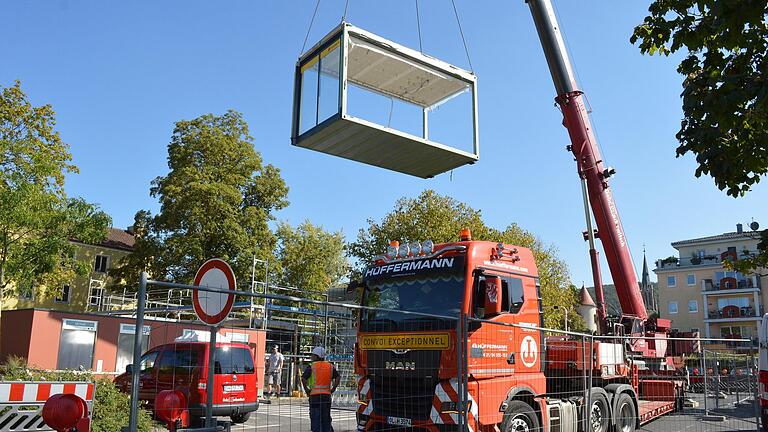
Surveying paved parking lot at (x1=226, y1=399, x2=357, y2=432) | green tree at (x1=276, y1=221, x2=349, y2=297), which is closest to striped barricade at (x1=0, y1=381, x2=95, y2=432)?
paved parking lot at (x1=226, y1=399, x2=357, y2=432)

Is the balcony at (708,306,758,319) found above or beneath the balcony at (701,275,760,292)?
beneath

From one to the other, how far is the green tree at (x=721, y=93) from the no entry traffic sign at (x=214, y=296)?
5.19 m

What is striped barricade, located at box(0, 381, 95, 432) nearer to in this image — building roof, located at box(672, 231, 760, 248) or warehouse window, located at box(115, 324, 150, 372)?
warehouse window, located at box(115, 324, 150, 372)

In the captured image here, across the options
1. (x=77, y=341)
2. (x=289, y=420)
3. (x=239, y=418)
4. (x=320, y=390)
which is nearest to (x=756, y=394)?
(x=320, y=390)

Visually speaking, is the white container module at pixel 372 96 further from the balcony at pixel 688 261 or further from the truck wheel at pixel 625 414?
the balcony at pixel 688 261

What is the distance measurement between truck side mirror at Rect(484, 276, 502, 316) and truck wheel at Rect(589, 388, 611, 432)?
10.8 ft

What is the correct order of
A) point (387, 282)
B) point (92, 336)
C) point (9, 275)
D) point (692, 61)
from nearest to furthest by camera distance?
point (692, 61) → point (387, 282) → point (92, 336) → point (9, 275)

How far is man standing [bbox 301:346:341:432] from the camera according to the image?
945cm

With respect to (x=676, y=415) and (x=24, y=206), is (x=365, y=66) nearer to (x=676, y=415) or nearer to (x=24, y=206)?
(x=676, y=415)

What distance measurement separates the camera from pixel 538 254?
3959 cm

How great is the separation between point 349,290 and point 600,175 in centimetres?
682

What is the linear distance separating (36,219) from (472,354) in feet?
64.8

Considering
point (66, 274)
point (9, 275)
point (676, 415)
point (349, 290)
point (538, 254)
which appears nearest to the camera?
point (349, 290)

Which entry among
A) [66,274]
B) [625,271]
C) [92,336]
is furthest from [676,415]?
[66,274]
